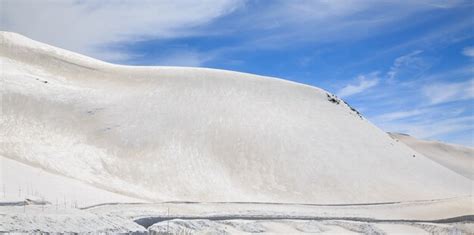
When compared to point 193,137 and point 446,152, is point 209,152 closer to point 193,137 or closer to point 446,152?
point 193,137

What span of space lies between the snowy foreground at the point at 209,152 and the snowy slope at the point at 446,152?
199ft

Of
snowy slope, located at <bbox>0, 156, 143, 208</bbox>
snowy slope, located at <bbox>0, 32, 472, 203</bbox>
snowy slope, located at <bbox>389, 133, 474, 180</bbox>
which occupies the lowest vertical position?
snowy slope, located at <bbox>0, 156, 143, 208</bbox>

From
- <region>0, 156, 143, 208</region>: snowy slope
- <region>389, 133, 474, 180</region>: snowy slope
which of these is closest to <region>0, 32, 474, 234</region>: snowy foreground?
<region>0, 156, 143, 208</region>: snowy slope

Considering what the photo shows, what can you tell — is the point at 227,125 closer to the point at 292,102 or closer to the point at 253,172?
the point at 253,172

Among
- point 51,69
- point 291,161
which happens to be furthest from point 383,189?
point 51,69

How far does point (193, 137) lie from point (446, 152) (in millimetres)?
88203

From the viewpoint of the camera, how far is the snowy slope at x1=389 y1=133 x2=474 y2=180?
109m

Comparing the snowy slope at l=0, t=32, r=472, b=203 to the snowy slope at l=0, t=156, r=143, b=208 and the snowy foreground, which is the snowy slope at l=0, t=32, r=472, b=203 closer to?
the snowy foreground

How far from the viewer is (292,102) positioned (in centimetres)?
4903

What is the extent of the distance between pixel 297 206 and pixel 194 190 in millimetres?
6266

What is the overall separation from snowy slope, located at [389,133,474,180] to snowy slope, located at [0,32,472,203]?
197 feet

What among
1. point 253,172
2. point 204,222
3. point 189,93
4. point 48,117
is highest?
point 189,93

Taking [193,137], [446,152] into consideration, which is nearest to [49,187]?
[193,137]

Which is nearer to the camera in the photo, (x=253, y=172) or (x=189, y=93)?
(x=253, y=172)
